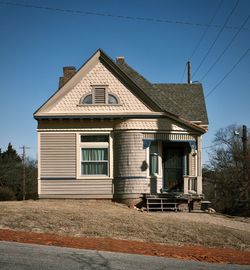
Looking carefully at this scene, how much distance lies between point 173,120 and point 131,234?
9243 mm

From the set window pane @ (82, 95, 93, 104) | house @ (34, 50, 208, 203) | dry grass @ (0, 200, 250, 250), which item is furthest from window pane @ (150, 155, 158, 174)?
dry grass @ (0, 200, 250, 250)

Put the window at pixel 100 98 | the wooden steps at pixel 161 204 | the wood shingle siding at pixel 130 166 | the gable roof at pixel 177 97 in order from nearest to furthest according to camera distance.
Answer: the wooden steps at pixel 161 204
the wood shingle siding at pixel 130 166
the window at pixel 100 98
the gable roof at pixel 177 97

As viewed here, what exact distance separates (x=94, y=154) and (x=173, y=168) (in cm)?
416

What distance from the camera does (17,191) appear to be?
72812mm

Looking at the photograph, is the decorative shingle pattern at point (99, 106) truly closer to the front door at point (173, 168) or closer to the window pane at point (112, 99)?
the window pane at point (112, 99)

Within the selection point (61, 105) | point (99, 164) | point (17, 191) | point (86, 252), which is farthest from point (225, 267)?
point (17, 191)

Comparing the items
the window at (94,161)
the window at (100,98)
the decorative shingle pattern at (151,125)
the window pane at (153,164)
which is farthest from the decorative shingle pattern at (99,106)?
the window pane at (153,164)

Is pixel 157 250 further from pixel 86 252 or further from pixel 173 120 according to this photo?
pixel 173 120

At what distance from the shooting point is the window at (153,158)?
2292 cm

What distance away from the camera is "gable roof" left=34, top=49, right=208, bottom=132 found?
22.8 m

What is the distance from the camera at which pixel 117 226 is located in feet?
50.5

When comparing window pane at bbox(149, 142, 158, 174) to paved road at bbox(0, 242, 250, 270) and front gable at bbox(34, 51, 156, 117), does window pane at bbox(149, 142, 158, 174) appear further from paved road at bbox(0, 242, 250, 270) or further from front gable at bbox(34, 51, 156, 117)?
paved road at bbox(0, 242, 250, 270)

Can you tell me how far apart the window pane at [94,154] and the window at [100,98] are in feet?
7.56

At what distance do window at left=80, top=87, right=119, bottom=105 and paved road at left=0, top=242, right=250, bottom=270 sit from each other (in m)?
12.3
